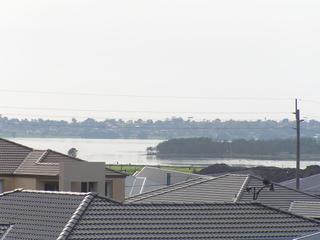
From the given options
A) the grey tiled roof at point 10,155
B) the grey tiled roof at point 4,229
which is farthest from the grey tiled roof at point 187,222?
the grey tiled roof at point 10,155

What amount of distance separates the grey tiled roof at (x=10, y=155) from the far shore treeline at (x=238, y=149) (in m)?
120

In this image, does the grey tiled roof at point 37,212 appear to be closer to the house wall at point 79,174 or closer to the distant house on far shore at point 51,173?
the house wall at point 79,174

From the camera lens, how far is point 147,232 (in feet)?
90.1

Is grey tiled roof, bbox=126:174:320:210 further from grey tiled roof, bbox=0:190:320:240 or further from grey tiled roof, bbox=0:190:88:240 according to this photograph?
grey tiled roof, bbox=0:190:88:240

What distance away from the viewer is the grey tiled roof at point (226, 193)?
1609 inches

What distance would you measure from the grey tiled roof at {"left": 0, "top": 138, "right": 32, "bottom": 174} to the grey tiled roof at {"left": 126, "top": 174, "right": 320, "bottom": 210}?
7.07 meters

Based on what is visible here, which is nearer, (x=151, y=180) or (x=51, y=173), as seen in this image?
(x=51, y=173)

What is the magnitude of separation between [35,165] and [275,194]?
1172 centimetres

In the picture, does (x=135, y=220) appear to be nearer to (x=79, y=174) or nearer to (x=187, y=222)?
(x=187, y=222)

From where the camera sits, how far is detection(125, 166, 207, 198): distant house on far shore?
220 ft

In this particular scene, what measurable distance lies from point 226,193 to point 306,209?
5.31 metres

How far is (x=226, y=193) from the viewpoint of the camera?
41.9 metres

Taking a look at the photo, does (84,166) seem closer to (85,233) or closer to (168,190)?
(168,190)

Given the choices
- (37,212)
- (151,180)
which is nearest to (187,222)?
(37,212)
